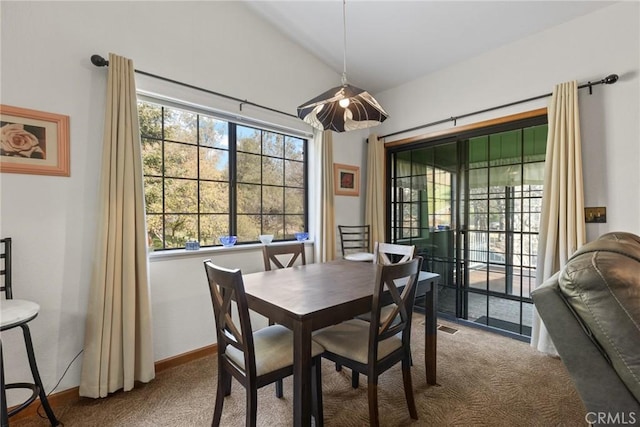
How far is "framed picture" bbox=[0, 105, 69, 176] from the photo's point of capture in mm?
1741

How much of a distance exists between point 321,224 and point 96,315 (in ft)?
7.00

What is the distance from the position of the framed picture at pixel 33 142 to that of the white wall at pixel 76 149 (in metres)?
0.05

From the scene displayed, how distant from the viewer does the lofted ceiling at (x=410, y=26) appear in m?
2.49

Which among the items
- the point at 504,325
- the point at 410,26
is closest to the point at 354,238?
the point at 504,325

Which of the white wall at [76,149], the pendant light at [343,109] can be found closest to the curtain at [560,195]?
the pendant light at [343,109]

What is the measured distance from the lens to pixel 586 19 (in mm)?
2467

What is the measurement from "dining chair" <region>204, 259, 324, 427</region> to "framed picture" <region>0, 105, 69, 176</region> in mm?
1313

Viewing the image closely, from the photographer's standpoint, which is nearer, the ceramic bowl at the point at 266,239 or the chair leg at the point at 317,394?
the chair leg at the point at 317,394

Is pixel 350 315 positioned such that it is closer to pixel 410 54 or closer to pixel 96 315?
pixel 96 315

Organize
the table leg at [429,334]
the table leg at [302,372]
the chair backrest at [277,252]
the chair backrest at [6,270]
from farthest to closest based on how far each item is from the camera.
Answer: the chair backrest at [277,252] < the table leg at [429,334] < the chair backrest at [6,270] < the table leg at [302,372]

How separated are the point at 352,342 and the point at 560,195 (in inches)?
84.8

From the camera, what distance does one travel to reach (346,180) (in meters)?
3.83

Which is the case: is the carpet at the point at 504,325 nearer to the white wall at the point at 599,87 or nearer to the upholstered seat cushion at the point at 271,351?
the white wall at the point at 599,87

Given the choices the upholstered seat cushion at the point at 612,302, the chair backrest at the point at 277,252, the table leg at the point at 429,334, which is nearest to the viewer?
the upholstered seat cushion at the point at 612,302
